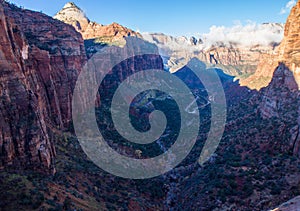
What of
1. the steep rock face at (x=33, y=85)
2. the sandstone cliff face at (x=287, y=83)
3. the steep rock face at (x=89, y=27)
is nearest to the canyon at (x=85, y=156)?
the steep rock face at (x=33, y=85)

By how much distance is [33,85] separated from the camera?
33.3m

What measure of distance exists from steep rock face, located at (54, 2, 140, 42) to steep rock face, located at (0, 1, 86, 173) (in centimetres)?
4746

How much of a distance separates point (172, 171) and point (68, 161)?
21574mm

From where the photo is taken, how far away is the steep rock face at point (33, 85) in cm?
2464

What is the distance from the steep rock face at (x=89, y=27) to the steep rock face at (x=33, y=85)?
156 feet

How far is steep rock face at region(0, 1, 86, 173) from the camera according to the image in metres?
24.6

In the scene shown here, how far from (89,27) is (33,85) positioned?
82988mm

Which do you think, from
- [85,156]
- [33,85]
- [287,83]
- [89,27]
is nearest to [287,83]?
[287,83]

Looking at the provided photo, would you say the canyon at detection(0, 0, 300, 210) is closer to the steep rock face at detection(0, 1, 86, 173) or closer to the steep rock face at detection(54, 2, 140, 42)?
the steep rock face at detection(0, 1, 86, 173)

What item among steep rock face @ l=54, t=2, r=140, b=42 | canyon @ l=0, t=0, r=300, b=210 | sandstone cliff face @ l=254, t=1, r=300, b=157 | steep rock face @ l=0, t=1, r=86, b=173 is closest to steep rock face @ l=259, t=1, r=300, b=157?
sandstone cliff face @ l=254, t=1, r=300, b=157

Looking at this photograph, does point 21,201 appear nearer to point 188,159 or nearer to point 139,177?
point 139,177

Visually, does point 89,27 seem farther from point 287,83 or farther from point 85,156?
point 287,83

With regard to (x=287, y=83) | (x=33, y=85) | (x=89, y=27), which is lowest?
(x=287, y=83)

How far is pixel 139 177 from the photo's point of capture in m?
42.3
